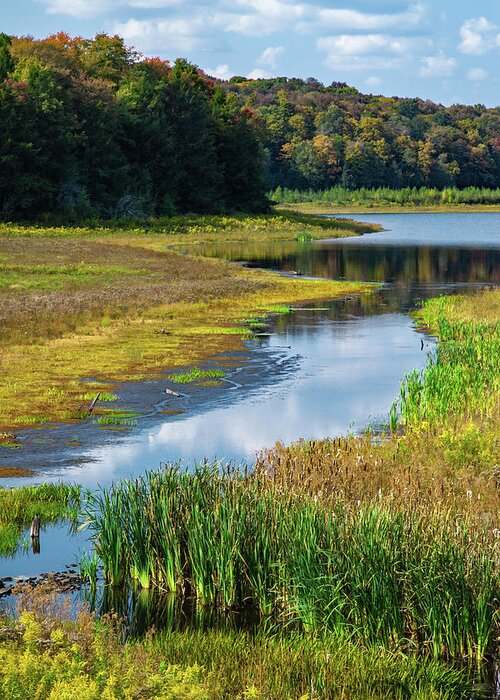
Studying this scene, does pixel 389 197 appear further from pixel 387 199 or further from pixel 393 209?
pixel 393 209

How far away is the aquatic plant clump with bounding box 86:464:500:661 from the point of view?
10.0 m

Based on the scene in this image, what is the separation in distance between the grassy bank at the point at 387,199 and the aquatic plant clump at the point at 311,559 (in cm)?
14371

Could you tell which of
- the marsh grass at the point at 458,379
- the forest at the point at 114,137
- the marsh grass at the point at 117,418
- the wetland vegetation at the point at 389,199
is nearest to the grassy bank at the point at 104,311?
the marsh grass at the point at 117,418

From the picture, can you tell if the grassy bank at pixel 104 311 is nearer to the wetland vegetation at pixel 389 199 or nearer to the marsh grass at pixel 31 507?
the marsh grass at pixel 31 507

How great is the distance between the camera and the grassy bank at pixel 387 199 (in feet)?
526

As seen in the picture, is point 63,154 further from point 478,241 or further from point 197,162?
point 478,241

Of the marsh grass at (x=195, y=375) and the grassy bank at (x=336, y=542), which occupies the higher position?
the grassy bank at (x=336, y=542)

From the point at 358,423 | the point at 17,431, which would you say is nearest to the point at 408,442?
the point at 358,423

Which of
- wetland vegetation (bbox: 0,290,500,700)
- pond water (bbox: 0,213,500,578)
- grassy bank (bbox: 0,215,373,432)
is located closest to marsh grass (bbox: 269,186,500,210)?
grassy bank (bbox: 0,215,373,432)

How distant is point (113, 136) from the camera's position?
9569 centimetres

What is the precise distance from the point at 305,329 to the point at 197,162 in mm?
74608

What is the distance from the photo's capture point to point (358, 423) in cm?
2064

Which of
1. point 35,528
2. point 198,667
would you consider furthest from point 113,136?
point 198,667

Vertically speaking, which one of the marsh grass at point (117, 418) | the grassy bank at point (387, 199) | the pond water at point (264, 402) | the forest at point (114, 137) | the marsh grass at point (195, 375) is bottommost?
the pond water at point (264, 402)
